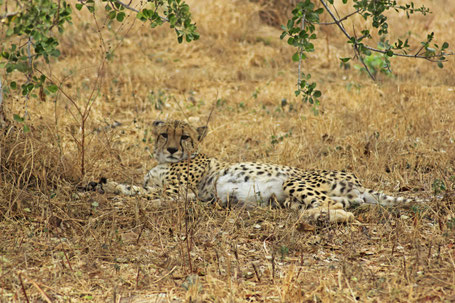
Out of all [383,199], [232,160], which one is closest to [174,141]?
[232,160]

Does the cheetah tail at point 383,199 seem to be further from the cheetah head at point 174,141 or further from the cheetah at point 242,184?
the cheetah head at point 174,141

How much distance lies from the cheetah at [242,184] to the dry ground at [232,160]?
158 millimetres

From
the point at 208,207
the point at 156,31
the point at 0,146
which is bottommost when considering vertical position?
the point at 208,207

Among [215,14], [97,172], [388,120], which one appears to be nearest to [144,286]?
[97,172]

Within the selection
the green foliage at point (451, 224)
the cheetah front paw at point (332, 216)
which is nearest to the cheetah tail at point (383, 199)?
the cheetah front paw at point (332, 216)

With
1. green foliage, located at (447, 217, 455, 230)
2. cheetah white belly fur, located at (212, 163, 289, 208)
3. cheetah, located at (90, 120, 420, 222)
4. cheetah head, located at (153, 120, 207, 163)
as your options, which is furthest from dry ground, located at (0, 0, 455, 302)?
cheetah head, located at (153, 120, 207, 163)

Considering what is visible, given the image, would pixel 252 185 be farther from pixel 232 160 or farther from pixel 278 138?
pixel 278 138

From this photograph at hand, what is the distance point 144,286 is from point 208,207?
56.9 inches

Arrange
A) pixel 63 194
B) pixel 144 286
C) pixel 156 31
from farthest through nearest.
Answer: pixel 156 31 → pixel 63 194 → pixel 144 286

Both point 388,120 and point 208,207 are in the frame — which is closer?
point 208,207

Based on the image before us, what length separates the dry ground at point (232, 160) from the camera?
118 inches

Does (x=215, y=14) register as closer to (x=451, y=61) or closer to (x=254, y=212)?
(x=451, y=61)

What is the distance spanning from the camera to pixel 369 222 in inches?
163

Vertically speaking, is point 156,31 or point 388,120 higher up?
point 156,31
